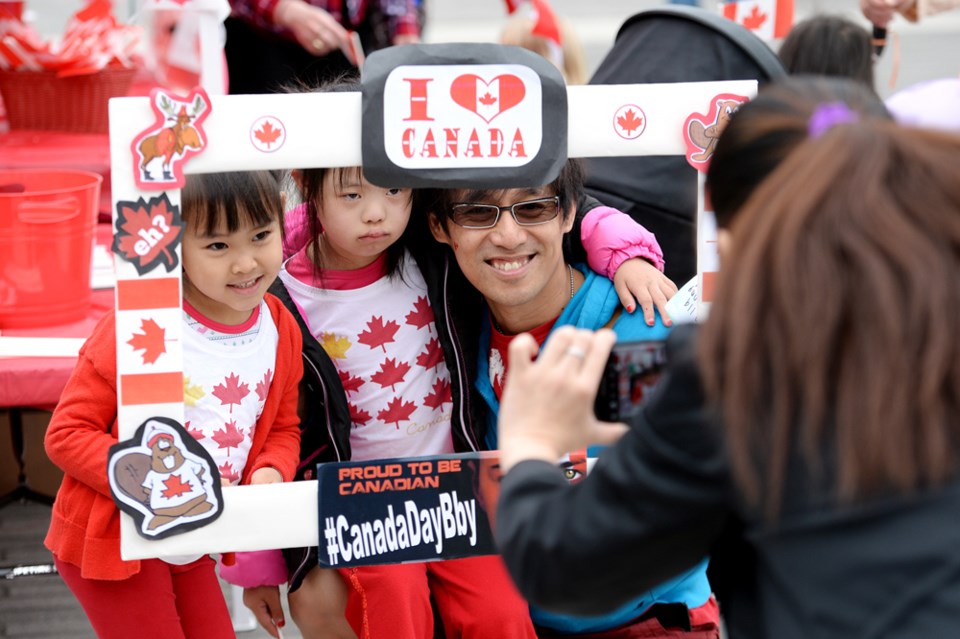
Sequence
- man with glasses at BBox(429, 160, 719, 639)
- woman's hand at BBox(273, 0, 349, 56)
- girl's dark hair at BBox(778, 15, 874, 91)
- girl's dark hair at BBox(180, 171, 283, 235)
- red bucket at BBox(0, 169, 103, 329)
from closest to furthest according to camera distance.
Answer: girl's dark hair at BBox(180, 171, 283, 235), man with glasses at BBox(429, 160, 719, 639), red bucket at BBox(0, 169, 103, 329), woman's hand at BBox(273, 0, 349, 56), girl's dark hair at BBox(778, 15, 874, 91)

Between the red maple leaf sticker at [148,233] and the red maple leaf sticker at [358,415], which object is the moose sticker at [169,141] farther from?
the red maple leaf sticker at [358,415]

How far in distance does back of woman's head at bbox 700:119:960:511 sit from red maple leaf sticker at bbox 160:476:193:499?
918 mm

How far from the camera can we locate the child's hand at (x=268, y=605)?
220cm

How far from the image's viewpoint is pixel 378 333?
81.3 inches

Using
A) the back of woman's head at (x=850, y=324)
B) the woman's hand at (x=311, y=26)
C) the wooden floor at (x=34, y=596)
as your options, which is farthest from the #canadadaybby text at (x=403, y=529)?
the woman's hand at (x=311, y=26)

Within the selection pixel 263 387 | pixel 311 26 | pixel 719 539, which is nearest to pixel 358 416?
pixel 263 387

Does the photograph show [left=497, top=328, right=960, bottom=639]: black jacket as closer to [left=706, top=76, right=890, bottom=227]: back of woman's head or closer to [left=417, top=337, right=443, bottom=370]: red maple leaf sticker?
[left=706, top=76, right=890, bottom=227]: back of woman's head

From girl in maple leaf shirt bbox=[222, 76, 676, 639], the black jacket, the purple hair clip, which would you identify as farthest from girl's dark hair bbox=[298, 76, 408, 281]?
the purple hair clip

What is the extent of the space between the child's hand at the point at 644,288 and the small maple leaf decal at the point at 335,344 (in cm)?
47

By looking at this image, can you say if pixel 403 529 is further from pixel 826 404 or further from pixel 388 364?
pixel 826 404

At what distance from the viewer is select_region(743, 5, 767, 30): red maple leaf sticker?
12.7ft

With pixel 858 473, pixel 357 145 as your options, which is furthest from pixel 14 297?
pixel 858 473

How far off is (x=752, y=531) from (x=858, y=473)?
5.3 inches

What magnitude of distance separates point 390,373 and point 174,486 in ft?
1.53
